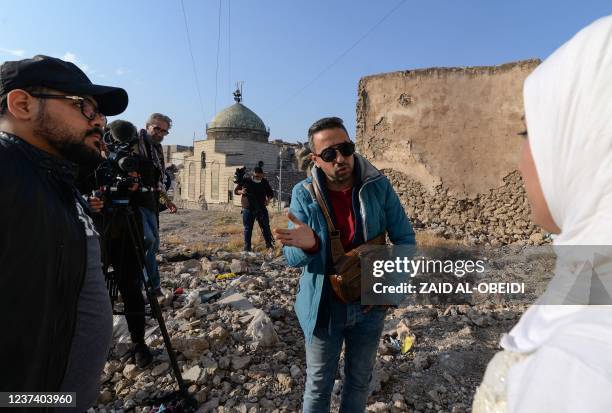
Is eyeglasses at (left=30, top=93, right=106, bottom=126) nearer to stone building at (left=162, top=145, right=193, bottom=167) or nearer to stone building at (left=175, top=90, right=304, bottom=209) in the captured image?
stone building at (left=175, top=90, right=304, bottom=209)

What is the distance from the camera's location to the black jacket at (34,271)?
40.5 inches

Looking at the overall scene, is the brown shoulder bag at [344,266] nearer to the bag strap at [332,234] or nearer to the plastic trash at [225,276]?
the bag strap at [332,234]

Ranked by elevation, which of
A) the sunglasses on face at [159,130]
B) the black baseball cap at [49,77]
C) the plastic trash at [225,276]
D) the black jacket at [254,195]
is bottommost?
the plastic trash at [225,276]

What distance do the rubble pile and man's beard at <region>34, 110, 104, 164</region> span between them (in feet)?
22.4

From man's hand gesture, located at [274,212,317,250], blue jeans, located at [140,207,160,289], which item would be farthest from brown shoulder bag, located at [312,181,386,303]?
blue jeans, located at [140,207,160,289]

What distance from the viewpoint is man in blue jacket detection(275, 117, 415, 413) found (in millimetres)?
1673

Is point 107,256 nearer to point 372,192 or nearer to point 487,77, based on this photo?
point 372,192

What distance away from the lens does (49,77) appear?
51.0 inches

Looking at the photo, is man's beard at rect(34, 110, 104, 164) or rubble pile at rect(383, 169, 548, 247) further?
rubble pile at rect(383, 169, 548, 247)

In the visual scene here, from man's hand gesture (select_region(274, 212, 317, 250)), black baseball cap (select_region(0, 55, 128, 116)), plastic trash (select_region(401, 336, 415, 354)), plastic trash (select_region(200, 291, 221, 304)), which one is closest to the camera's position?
black baseball cap (select_region(0, 55, 128, 116))

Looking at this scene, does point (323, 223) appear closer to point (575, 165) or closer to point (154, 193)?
point (575, 165)

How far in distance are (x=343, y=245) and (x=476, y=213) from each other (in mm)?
6453

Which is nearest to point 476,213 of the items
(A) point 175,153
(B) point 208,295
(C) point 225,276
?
(C) point 225,276

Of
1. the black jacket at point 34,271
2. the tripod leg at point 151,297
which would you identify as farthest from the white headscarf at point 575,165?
the tripod leg at point 151,297
